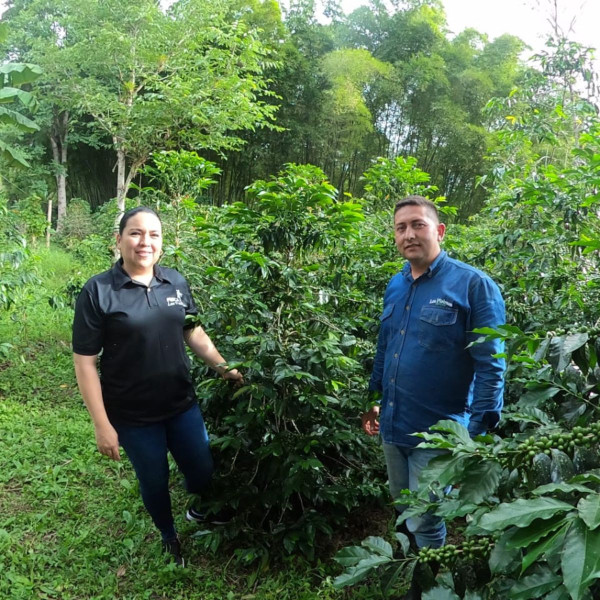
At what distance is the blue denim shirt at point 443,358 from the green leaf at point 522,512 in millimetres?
957

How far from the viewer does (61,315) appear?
556 cm

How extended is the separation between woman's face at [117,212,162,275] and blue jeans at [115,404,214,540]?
0.60 meters

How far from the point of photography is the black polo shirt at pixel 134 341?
5.57 ft

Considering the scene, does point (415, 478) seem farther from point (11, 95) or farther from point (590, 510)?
point (11, 95)

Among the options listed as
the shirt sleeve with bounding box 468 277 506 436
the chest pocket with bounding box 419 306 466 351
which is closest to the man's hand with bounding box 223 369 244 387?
the chest pocket with bounding box 419 306 466 351

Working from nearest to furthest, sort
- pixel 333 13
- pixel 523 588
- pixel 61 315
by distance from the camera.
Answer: pixel 523 588 < pixel 61 315 < pixel 333 13

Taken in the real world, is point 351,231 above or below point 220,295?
above

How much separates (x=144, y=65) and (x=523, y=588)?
9186 mm

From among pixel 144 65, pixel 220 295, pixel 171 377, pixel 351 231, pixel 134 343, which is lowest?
pixel 171 377

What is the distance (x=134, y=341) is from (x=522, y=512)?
1476mm

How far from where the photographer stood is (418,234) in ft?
5.34

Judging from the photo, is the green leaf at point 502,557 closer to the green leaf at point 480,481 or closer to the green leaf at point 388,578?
the green leaf at point 480,481

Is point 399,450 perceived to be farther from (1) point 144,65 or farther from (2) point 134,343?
(1) point 144,65

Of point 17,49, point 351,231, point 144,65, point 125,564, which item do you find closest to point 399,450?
point 351,231
